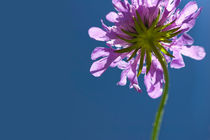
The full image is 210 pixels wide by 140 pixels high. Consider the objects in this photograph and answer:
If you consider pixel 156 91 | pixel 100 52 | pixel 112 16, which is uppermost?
pixel 112 16

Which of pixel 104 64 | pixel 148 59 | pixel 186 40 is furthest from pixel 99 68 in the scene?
pixel 186 40

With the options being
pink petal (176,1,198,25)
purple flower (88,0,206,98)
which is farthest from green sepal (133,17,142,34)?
pink petal (176,1,198,25)

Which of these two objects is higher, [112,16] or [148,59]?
[112,16]

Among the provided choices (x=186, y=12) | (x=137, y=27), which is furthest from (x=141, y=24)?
(x=186, y=12)

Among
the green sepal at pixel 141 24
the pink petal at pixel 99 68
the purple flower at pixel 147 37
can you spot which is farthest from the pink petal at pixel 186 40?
the pink petal at pixel 99 68

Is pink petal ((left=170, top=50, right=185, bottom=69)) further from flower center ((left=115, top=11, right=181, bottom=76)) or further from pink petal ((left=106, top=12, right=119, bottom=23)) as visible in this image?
pink petal ((left=106, top=12, right=119, bottom=23))

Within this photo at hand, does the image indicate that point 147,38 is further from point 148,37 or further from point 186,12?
point 186,12

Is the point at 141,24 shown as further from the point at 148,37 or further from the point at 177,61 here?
the point at 177,61

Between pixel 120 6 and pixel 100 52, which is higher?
pixel 120 6

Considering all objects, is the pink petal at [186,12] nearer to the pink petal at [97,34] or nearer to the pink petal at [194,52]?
the pink petal at [194,52]
